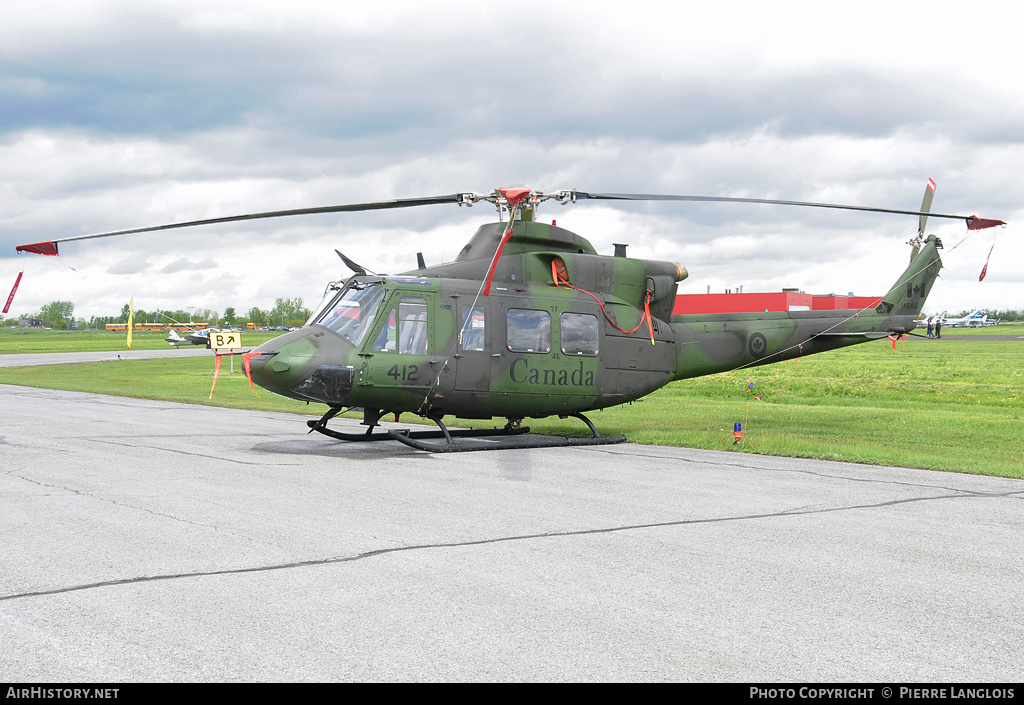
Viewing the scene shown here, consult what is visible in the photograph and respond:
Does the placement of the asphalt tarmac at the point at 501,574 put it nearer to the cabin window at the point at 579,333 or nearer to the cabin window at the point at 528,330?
the cabin window at the point at 528,330

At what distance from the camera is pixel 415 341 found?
1373cm

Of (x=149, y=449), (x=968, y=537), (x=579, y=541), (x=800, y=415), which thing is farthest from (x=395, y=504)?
(x=800, y=415)

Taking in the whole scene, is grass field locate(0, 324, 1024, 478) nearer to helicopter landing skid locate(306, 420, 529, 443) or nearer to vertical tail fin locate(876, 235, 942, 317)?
helicopter landing skid locate(306, 420, 529, 443)

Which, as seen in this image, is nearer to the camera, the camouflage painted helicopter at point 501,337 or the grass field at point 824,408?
the camouflage painted helicopter at point 501,337

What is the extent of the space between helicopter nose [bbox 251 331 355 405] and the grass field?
602 cm

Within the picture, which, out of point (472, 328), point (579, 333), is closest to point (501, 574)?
point (472, 328)

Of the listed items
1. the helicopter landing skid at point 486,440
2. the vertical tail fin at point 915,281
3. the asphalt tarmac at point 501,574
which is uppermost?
the vertical tail fin at point 915,281

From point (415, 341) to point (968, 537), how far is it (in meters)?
8.61

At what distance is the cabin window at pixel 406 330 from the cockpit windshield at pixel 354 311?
0.91ft

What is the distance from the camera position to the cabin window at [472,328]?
1409 centimetres

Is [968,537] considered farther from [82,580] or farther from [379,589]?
[82,580]

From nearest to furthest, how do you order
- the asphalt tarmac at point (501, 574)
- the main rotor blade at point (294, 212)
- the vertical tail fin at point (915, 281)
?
Result: the asphalt tarmac at point (501, 574), the main rotor blade at point (294, 212), the vertical tail fin at point (915, 281)

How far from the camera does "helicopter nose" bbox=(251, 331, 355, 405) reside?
12836 millimetres

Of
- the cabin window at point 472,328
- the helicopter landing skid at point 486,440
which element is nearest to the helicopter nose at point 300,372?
the helicopter landing skid at point 486,440
